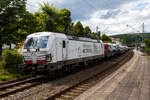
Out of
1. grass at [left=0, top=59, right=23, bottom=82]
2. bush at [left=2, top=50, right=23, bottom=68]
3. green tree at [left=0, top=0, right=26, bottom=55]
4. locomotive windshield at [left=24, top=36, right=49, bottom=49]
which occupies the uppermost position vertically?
green tree at [left=0, top=0, right=26, bottom=55]

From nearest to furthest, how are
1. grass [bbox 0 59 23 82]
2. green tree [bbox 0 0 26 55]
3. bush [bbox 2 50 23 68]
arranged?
grass [bbox 0 59 23 82], bush [bbox 2 50 23 68], green tree [bbox 0 0 26 55]

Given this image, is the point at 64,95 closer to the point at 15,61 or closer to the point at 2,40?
the point at 15,61

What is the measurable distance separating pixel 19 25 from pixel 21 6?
6.09 ft

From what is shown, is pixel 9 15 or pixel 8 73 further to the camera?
pixel 9 15

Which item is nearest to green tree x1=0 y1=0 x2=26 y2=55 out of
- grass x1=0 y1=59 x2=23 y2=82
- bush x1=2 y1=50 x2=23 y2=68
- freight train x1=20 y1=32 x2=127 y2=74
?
bush x1=2 y1=50 x2=23 y2=68

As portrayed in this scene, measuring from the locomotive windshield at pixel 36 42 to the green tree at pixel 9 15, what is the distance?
460 cm

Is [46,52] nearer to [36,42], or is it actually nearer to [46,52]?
[46,52]

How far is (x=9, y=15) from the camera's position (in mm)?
14773

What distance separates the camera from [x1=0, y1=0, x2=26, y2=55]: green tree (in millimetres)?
14508

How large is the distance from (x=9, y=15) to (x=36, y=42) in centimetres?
545

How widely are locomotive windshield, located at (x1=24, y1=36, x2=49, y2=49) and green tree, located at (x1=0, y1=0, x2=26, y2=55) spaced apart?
4.60m

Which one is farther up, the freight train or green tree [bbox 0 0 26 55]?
green tree [bbox 0 0 26 55]

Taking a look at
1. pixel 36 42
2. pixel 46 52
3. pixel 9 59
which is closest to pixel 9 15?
pixel 9 59

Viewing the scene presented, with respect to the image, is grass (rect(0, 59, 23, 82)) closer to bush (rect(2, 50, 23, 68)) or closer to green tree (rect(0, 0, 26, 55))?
bush (rect(2, 50, 23, 68))
